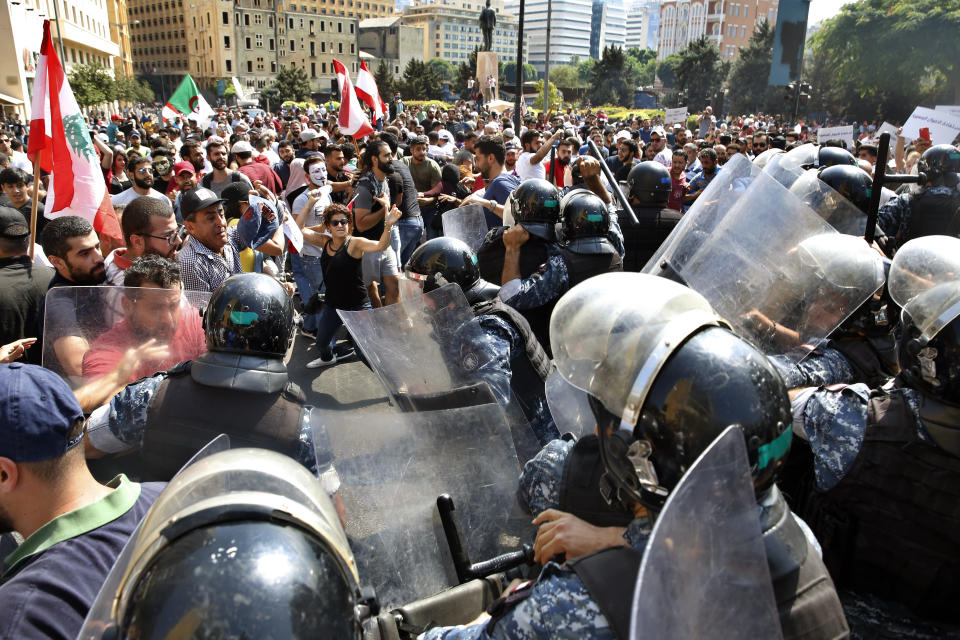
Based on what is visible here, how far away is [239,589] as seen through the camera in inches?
38.0

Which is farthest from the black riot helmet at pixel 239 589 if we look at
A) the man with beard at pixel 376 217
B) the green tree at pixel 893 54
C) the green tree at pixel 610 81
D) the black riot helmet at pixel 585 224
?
the green tree at pixel 610 81

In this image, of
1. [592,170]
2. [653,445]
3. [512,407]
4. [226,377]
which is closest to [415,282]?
[512,407]

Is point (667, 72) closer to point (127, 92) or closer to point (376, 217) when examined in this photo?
point (127, 92)

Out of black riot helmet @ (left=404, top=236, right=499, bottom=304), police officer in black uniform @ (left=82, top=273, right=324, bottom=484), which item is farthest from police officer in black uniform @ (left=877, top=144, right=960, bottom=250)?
police officer in black uniform @ (left=82, top=273, right=324, bottom=484)

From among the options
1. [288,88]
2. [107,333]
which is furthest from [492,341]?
[288,88]

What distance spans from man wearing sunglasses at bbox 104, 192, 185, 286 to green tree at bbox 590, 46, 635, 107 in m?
69.0

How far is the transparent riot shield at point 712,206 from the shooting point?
261 centimetres

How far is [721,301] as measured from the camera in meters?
2.56

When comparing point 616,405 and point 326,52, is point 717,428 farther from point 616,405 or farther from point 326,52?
point 326,52

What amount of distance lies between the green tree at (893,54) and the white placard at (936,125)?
35617mm

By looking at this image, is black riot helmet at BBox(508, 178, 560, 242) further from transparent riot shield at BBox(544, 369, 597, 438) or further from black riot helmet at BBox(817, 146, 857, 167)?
black riot helmet at BBox(817, 146, 857, 167)

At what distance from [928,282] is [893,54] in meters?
44.6

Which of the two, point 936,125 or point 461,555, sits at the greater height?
point 936,125

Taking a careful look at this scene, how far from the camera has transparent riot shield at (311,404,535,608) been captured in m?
1.70
